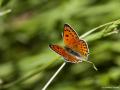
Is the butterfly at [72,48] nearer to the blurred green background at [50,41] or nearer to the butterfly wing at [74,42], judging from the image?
the butterfly wing at [74,42]

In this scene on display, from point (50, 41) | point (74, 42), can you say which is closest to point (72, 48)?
point (74, 42)

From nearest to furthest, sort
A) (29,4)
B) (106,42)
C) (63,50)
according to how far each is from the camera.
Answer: (63,50) < (106,42) < (29,4)

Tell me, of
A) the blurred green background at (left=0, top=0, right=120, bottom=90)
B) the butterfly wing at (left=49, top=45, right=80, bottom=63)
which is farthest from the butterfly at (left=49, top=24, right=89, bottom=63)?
the blurred green background at (left=0, top=0, right=120, bottom=90)

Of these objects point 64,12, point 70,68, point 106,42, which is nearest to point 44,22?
point 64,12

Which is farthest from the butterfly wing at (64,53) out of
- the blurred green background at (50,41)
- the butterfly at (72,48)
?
the blurred green background at (50,41)

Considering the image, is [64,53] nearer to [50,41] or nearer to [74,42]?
[74,42]

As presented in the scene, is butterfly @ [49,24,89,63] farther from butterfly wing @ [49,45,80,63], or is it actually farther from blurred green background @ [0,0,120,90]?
blurred green background @ [0,0,120,90]

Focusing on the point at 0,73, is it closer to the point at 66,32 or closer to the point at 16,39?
the point at 16,39
